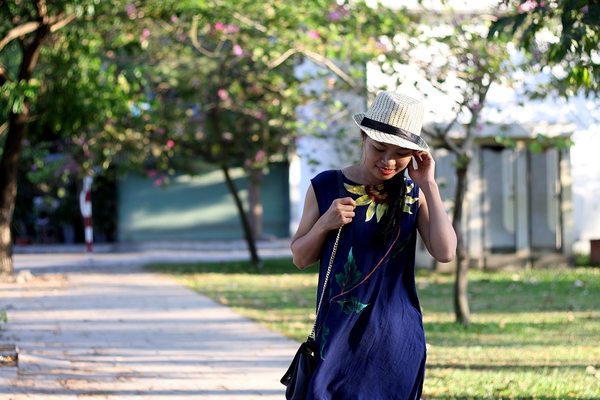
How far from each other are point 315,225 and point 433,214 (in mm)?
456

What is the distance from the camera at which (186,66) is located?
64.8 feet

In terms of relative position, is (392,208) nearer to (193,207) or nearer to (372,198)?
(372,198)

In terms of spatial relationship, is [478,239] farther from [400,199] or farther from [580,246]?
[400,199]

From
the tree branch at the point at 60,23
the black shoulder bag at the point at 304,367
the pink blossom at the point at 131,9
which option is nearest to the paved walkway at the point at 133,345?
the black shoulder bag at the point at 304,367

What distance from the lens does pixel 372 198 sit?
10.9 feet

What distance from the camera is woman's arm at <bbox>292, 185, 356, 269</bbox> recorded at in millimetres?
3186

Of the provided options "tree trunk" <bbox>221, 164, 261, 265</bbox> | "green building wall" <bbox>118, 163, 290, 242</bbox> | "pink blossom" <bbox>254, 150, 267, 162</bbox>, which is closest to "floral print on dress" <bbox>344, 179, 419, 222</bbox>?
"pink blossom" <bbox>254, 150, 267, 162</bbox>

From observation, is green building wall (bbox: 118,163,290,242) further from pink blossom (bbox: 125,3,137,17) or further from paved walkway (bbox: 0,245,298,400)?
pink blossom (bbox: 125,3,137,17)

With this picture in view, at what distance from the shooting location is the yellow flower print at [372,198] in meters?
3.31

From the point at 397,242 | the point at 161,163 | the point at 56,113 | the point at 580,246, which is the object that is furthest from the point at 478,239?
the point at 397,242

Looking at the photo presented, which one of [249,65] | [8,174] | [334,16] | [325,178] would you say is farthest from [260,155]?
[325,178]

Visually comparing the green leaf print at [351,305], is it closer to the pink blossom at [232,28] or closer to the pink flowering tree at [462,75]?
the pink flowering tree at [462,75]

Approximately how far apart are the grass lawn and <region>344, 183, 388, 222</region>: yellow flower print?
299cm

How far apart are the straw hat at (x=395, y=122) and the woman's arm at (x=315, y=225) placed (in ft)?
0.90
